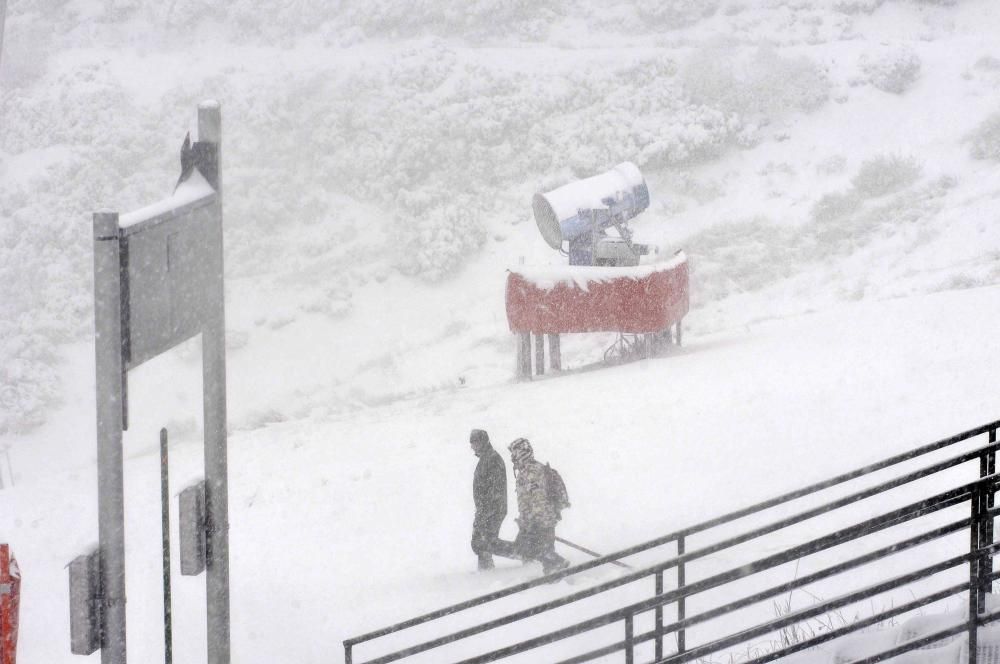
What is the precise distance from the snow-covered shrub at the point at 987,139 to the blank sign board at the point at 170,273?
2732cm

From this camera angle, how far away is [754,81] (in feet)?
115

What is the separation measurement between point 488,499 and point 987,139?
2367cm

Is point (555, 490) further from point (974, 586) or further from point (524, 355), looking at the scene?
point (524, 355)

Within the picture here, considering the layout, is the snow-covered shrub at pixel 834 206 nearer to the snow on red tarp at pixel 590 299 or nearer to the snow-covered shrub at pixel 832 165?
the snow-covered shrub at pixel 832 165

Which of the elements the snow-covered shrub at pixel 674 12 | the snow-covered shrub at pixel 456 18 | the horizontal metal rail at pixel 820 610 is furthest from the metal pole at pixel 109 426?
the snow-covered shrub at pixel 674 12

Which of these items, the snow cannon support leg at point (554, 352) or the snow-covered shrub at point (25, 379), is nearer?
the snow cannon support leg at point (554, 352)

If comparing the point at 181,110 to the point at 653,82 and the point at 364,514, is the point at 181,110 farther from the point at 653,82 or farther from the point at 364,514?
the point at 364,514

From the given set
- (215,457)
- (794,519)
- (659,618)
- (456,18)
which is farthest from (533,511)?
(456,18)

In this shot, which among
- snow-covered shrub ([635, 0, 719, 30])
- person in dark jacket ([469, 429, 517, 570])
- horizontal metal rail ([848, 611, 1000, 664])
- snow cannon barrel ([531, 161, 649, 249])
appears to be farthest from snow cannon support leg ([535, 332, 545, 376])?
snow-covered shrub ([635, 0, 719, 30])

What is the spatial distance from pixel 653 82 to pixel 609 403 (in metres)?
22.6

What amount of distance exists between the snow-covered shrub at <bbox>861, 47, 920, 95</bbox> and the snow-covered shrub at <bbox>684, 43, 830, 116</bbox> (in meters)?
1.42

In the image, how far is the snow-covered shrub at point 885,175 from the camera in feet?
96.1

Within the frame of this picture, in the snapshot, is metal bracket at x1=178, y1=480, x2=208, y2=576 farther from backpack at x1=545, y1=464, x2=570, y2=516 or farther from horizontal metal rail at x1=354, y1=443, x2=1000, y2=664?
backpack at x1=545, y1=464, x2=570, y2=516

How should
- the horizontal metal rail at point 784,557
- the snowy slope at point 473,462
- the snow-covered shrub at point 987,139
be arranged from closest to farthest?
the horizontal metal rail at point 784,557
the snowy slope at point 473,462
the snow-covered shrub at point 987,139
